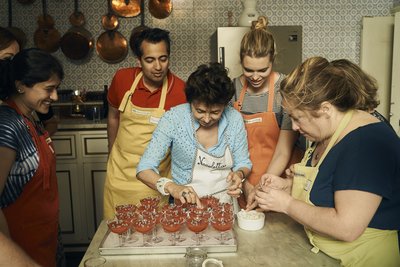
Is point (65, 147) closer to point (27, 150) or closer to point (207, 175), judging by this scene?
point (27, 150)

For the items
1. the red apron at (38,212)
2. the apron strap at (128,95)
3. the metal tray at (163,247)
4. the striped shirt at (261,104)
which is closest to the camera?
the metal tray at (163,247)

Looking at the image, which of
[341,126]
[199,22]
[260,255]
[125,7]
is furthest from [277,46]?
[260,255]

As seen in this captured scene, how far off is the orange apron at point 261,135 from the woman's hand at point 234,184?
344 mm

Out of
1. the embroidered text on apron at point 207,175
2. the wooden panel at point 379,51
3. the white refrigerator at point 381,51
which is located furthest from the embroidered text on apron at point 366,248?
the wooden panel at point 379,51

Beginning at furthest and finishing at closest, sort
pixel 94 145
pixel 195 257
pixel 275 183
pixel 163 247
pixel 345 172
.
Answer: pixel 94 145 → pixel 275 183 → pixel 163 247 → pixel 195 257 → pixel 345 172

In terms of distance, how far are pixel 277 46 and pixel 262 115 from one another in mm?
1873

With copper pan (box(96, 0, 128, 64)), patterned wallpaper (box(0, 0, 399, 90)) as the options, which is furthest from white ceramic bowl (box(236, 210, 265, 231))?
copper pan (box(96, 0, 128, 64))

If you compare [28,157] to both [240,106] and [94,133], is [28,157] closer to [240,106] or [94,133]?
[240,106]

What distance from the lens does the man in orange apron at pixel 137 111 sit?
7.79ft

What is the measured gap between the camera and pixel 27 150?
69.2 inches

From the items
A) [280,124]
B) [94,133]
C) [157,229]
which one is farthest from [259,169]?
[94,133]

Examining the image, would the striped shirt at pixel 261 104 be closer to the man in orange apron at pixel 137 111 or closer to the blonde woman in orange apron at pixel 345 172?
the man in orange apron at pixel 137 111

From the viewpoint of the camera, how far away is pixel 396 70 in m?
4.02

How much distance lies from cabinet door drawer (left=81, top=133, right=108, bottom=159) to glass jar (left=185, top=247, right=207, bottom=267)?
7.86ft
